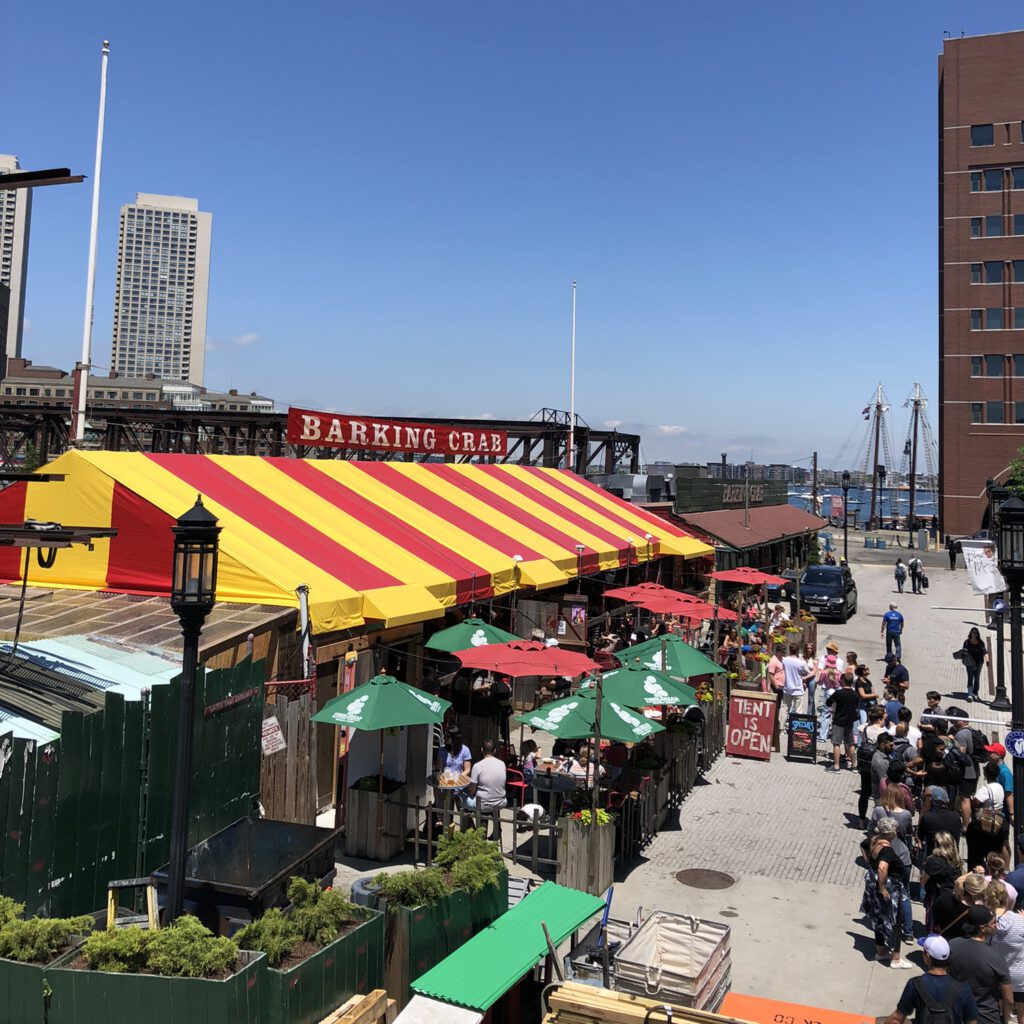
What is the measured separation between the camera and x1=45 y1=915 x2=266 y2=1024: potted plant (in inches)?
205

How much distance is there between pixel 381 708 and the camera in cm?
1025

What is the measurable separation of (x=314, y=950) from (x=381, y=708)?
4.36 meters

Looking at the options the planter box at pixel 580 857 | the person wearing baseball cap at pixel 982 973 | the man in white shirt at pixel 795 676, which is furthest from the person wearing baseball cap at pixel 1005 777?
the man in white shirt at pixel 795 676

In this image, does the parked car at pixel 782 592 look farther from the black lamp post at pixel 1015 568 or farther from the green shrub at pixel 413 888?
the green shrub at pixel 413 888

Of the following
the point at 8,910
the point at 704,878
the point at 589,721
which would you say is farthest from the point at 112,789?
the point at 704,878

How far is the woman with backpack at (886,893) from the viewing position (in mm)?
8617

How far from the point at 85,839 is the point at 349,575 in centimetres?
641

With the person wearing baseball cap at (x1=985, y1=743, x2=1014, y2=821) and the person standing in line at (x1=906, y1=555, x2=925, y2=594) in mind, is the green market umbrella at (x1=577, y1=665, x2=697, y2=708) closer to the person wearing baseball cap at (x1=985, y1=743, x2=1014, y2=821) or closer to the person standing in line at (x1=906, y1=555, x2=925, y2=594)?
the person wearing baseball cap at (x1=985, y1=743, x2=1014, y2=821)

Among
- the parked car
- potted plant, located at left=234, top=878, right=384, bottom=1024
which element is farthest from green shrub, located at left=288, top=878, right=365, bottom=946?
the parked car

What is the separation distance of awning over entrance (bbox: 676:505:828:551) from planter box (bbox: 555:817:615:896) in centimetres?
2289

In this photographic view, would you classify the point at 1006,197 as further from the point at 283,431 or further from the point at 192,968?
the point at 192,968

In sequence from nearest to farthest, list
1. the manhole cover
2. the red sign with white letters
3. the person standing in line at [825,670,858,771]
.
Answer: the manhole cover → the person standing in line at [825,670,858,771] → the red sign with white letters

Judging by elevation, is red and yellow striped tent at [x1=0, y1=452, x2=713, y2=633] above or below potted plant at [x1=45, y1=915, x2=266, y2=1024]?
above

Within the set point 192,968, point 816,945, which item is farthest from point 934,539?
point 192,968
